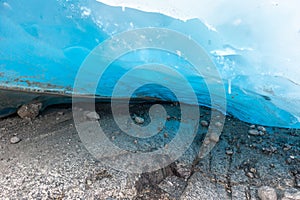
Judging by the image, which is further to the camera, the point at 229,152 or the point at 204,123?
the point at 204,123

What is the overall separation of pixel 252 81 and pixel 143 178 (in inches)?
60.2

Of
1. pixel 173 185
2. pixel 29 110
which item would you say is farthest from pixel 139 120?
pixel 29 110

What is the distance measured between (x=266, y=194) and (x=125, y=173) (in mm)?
731

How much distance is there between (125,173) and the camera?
1256mm

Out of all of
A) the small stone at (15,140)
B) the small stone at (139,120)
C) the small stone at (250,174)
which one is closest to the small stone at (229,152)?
the small stone at (250,174)

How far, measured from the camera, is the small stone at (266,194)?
3.92ft

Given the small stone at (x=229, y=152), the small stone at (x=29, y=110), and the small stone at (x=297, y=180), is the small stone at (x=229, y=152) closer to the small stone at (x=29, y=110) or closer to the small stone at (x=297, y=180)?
the small stone at (x=297, y=180)

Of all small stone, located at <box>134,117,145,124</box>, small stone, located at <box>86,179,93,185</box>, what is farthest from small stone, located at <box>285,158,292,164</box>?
small stone, located at <box>86,179,93,185</box>

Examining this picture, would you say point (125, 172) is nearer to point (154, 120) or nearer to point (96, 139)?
point (96, 139)

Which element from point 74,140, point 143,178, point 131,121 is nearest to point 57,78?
point 74,140

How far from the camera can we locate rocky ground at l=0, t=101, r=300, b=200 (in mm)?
1140

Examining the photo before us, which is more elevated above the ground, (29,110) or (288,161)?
(288,161)

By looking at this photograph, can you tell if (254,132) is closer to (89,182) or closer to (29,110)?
(89,182)

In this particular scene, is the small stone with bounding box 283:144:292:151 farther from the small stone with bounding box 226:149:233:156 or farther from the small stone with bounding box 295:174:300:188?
the small stone with bounding box 226:149:233:156
